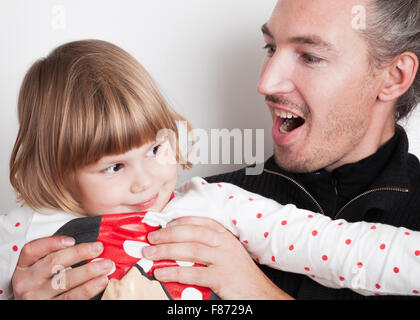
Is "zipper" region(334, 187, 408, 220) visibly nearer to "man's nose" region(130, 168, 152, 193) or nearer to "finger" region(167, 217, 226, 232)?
"finger" region(167, 217, 226, 232)

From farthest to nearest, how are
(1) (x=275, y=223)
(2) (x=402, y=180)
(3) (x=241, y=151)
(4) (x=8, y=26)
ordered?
1. (3) (x=241, y=151)
2. (4) (x=8, y=26)
3. (2) (x=402, y=180)
4. (1) (x=275, y=223)

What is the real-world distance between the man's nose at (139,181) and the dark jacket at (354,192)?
53cm

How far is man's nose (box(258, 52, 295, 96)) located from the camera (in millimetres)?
1506

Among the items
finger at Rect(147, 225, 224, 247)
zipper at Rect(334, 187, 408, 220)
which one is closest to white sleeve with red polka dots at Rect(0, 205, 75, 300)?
finger at Rect(147, 225, 224, 247)

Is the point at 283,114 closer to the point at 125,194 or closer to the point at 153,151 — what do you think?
the point at 153,151

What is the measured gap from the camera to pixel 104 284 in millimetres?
1142

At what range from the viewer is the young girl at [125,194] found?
1.15 metres

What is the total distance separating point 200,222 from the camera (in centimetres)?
129

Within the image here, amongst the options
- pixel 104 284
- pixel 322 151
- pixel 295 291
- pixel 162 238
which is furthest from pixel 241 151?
pixel 104 284

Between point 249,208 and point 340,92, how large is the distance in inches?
19.5

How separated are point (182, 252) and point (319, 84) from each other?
0.68 m

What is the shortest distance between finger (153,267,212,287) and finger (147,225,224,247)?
7 cm

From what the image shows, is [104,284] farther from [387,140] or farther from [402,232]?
[387,140]

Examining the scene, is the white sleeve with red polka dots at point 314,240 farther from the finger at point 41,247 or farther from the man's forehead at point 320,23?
the man's forehead at point 320,23
